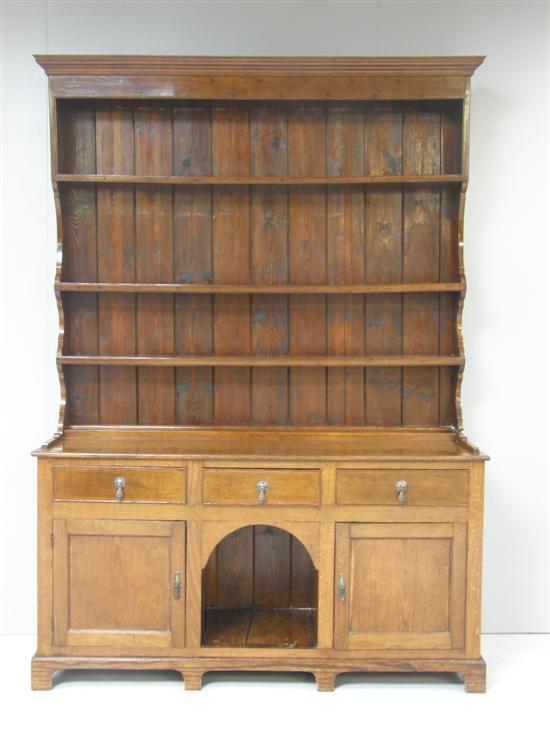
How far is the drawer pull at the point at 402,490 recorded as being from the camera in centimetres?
300

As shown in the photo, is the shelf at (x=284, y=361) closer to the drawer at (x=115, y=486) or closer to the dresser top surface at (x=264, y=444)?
the dresser top surface at (x=264, y=444)

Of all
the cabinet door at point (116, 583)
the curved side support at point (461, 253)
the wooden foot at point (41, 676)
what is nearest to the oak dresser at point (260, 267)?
the curved side support at point (461, 253)

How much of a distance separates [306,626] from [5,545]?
1.44 meters

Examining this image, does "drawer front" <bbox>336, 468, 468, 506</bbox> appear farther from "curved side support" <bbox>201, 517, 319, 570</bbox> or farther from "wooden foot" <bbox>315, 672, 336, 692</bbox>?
"wooden foot" <bbox>315, 672, 336, 692</bbox>

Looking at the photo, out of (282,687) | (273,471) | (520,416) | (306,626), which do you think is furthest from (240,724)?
(520,416)

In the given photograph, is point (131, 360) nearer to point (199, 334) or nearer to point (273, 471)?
point (199, 334)

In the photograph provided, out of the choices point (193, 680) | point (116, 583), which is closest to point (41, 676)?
point (116, 583)

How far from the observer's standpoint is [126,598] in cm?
304

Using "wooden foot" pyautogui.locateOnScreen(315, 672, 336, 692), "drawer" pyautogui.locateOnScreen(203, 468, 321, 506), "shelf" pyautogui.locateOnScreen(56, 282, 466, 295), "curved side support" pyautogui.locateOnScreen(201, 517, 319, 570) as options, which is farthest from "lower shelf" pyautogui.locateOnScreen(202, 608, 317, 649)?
"shelf" pyautogui.locateOnScreen(56, 282, 466, 295)

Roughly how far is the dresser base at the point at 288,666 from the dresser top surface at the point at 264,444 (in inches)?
31.3

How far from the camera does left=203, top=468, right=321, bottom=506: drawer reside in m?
3.02

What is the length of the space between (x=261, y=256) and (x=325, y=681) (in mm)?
1787

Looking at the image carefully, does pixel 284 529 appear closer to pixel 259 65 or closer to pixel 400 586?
pixel 400 586

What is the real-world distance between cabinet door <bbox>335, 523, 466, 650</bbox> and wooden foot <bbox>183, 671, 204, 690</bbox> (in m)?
0.56
